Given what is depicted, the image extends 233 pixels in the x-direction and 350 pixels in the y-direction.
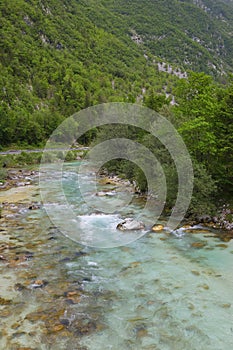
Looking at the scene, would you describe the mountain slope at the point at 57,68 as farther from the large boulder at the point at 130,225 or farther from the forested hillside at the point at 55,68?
the large boulder at the point at 130,225

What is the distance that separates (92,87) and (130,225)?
394 ft

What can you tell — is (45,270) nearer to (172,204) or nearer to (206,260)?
(206,260)

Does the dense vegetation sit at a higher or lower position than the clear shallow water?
higher

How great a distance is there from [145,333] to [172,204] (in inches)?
482

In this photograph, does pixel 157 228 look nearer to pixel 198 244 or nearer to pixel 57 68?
pixel 198 244

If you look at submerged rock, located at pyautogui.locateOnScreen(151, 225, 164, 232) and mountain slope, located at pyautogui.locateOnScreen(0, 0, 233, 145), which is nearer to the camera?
submerged rock, located at pyautogui.locateOnScreen(151, 225, 164, 232)

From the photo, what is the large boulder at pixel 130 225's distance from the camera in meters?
18.4

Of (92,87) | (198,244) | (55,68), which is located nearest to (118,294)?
(198,244)

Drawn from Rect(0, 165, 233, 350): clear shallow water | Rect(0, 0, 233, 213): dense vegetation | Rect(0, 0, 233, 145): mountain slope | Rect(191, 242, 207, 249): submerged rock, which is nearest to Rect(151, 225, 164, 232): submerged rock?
Rect(0, 165, 233, 350): clear shallow water

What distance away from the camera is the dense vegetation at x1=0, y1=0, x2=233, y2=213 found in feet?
67.4

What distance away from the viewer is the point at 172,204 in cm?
2081

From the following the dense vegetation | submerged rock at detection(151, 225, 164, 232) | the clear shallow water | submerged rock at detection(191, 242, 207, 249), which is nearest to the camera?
the clear shallow water

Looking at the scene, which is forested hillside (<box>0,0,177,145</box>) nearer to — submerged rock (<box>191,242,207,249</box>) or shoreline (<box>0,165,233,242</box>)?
shoreline (<box>0,165,233,242</box>)

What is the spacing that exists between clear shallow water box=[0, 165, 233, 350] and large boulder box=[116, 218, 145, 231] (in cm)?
148
